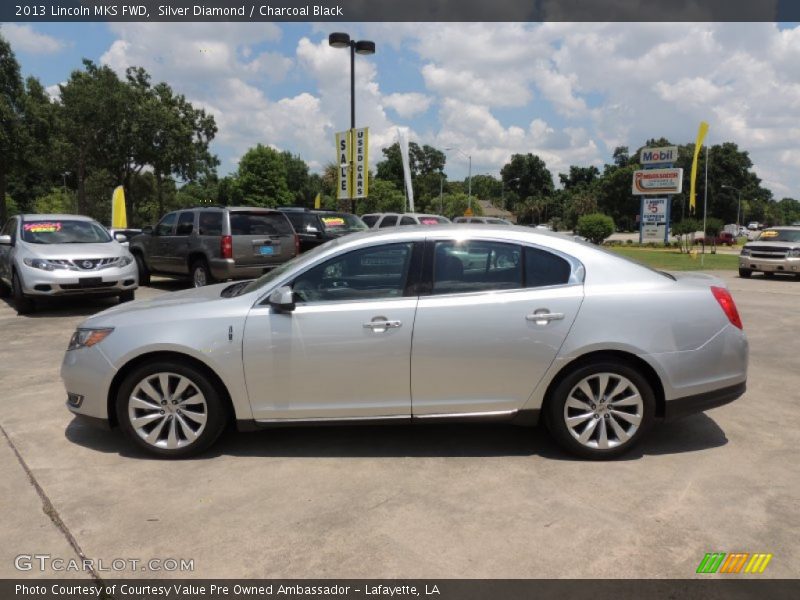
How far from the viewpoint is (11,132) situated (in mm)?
27859

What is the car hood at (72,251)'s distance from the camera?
31.6ft

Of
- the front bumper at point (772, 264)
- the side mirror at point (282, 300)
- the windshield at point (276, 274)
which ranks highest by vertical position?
the windshield at point (276, 274)

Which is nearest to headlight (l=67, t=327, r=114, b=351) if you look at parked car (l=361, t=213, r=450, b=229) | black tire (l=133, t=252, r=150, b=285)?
black tire (l=133, t=252, r=150, b=285)

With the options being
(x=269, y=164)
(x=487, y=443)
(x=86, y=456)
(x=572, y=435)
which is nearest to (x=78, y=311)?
(x=86, y=456)

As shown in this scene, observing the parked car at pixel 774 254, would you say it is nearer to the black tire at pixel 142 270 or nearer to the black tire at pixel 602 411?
the black tire at pixel 602 411

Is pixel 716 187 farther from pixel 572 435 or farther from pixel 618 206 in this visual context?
pixel 572 435

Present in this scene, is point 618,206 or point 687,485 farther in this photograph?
point 618,206

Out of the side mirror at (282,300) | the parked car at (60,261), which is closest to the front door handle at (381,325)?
the side mirror at (282,300)

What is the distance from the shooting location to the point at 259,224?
11.8 meters

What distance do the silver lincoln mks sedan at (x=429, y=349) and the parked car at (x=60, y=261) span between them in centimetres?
620

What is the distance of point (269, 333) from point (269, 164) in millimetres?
76451

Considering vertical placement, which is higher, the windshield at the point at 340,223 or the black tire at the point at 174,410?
the windshield at the point at 340,223

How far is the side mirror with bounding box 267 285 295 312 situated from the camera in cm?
391

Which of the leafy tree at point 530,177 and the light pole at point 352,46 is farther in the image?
the leafy tree at point 530,177
